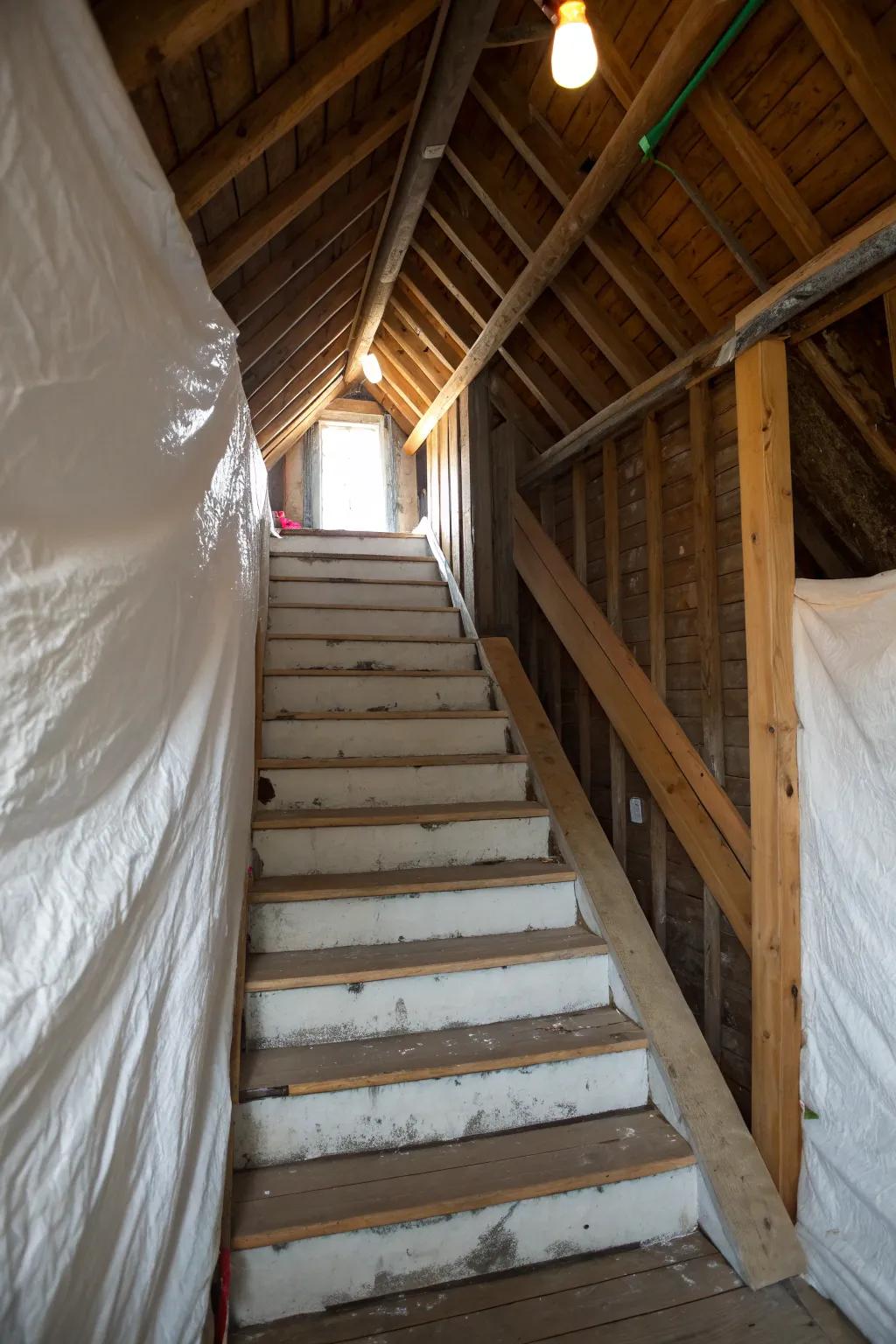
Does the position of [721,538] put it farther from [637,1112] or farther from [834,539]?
[637,1112]

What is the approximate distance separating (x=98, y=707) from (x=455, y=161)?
2832mm

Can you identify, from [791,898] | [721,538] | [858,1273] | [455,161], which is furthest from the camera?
[455,161]

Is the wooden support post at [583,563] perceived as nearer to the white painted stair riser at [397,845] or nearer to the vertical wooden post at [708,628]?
the vertical wooden post at [708,628]

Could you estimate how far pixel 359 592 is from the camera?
12.0ft

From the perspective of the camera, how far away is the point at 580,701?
342 cm

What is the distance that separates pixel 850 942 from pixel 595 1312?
941mm

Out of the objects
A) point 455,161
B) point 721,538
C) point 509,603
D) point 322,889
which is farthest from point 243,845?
point 455,161

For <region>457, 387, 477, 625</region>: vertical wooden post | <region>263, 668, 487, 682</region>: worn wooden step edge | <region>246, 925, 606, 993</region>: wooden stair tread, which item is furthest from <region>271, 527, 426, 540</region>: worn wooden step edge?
<region>246, 925, 606, 993</region>: wooden stair tread

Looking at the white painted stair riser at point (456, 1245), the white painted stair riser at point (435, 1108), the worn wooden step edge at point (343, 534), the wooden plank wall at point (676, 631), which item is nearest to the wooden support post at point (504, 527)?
the wooden plank wall at point (676, 631)

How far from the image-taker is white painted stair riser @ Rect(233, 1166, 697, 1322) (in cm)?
144

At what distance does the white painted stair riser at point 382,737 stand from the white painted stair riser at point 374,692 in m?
0.12

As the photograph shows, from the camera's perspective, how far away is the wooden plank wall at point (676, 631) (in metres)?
2.43

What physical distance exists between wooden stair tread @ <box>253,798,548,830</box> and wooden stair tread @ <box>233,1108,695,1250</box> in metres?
0.86

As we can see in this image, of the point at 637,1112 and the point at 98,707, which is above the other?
the point at 98,707
